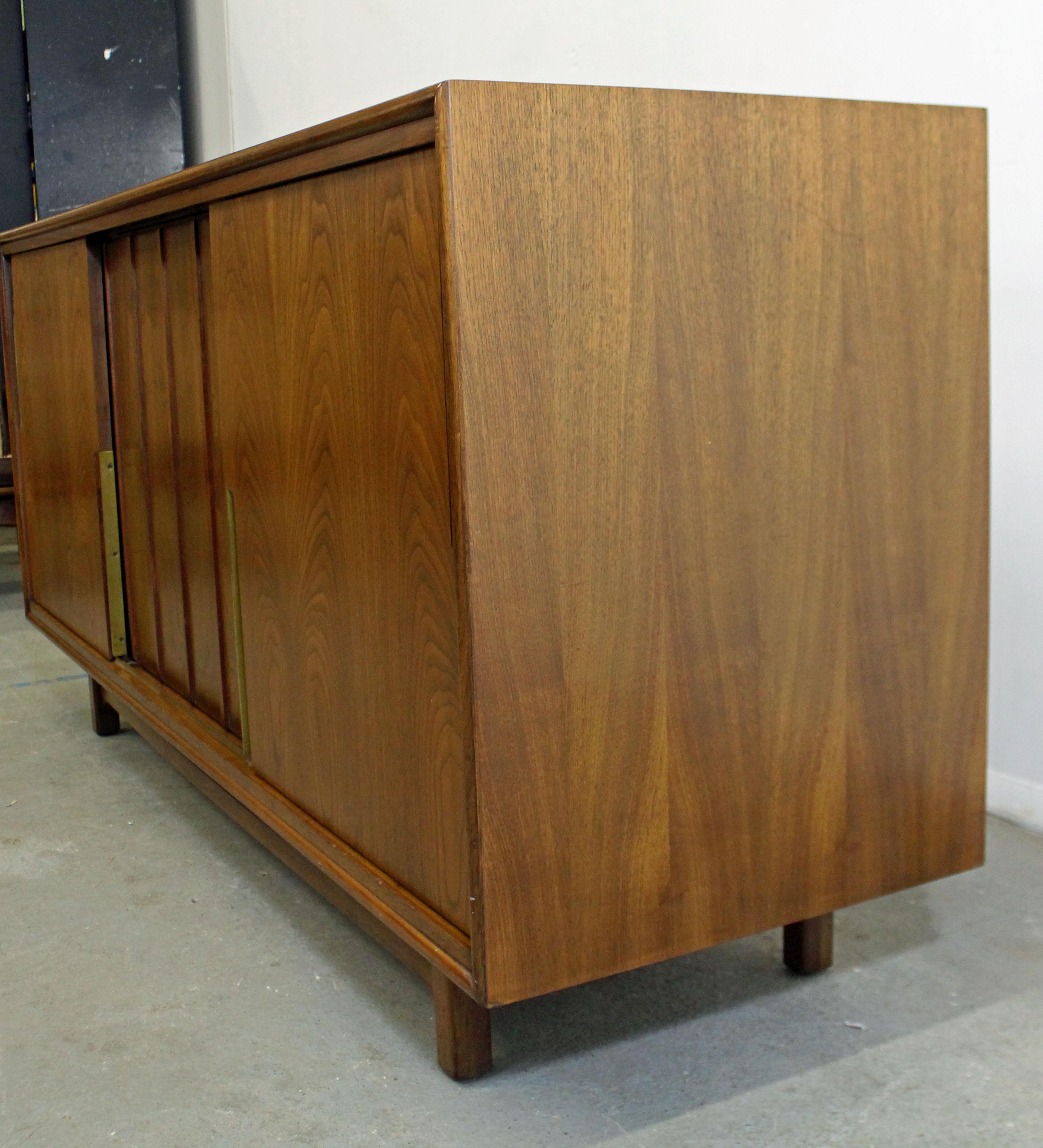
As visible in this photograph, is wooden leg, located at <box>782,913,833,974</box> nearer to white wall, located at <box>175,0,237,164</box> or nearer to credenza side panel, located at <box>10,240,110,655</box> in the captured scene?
credenza side panel, located at <box>10,240,110,655</box>

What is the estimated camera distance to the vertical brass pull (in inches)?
66.9

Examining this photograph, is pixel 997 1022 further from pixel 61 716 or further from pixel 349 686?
pixel 61 716

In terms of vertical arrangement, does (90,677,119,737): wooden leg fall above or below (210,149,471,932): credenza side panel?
below

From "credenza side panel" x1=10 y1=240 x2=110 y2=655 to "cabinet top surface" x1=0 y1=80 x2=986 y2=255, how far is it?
0.15 ft

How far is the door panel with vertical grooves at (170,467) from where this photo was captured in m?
1.89

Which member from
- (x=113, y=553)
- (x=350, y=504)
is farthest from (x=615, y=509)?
(x=113, y=553)

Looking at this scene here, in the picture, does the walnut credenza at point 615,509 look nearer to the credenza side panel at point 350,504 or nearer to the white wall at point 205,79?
the credenza side panel at point 350,504

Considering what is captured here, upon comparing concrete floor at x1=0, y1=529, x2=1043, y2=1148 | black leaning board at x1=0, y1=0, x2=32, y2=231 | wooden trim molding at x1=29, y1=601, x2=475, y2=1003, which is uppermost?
black leaning board at x1=0, y1=0, x2=32, y2=231

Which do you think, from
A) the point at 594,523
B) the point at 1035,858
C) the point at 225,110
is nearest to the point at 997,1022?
the point at 1035,858

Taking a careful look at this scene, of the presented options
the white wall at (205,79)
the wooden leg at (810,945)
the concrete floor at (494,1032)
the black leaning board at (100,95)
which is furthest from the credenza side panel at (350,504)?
the black leaning board at (100,95)

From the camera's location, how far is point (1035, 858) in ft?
6.13

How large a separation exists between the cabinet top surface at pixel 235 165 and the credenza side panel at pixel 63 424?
0.15 ft

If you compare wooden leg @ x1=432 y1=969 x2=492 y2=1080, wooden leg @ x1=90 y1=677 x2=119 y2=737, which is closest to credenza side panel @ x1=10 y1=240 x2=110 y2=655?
wooden leg @ x1=90 y1=677 x2=119 y2=737

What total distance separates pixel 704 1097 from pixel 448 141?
3.18ft
